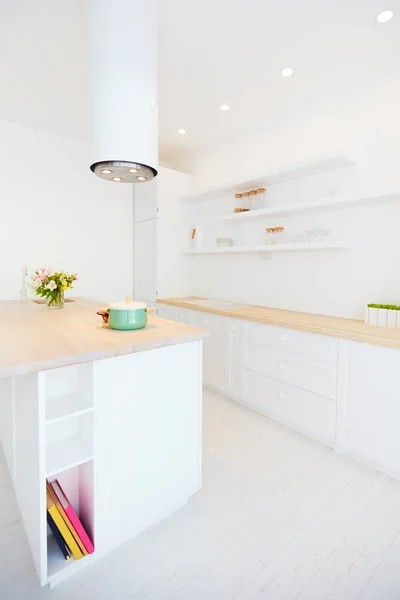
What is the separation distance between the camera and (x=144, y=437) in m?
1.52

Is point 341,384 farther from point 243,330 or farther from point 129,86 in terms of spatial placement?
point 129,86

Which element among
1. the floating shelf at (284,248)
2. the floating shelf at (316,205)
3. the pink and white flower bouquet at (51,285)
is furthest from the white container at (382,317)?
the pink and white flower bouquet at (51,285)

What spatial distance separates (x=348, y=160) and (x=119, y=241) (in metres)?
2.68

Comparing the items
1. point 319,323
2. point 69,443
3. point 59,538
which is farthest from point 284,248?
point 59,538

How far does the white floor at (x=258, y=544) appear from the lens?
1.30 m

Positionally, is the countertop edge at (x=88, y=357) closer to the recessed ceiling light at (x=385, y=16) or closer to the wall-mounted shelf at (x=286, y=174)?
the wall-mounted shelf at (x=286, y=174)

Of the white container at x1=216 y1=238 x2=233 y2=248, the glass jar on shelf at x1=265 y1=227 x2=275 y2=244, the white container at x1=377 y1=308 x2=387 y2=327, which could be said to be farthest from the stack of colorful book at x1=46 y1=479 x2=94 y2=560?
the white container at x1=216 y1=238 x2=233 y2=248

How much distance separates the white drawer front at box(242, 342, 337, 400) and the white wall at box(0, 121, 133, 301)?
6.77ft

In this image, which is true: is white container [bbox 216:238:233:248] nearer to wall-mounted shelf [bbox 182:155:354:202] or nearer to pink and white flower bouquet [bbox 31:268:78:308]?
wall-mounted shelf [bbox 182:155:354:202]

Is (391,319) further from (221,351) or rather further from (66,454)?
(66,454)

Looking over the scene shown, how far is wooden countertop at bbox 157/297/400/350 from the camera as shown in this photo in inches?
80.3

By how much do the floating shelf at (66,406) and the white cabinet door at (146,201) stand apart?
2.75 metres

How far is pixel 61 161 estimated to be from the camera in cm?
364

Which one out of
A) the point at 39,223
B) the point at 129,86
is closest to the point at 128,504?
the point at 129,86
